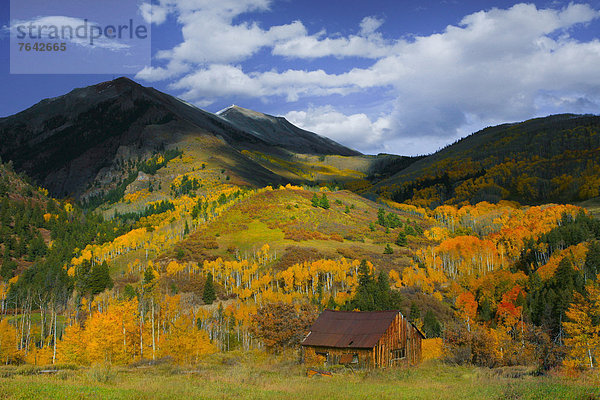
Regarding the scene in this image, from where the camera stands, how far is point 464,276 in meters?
137

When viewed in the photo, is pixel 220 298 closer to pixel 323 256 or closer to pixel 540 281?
pixel 323 256

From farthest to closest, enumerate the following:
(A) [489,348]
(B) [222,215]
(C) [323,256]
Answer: (B) [222,215] → (C) [323,256] → (A) [489,348]

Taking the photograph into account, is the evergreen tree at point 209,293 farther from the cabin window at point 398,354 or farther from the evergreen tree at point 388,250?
the cabin window at point 398,354

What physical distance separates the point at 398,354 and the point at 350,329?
5973 mm

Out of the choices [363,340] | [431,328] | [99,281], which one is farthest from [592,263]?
[99,281]

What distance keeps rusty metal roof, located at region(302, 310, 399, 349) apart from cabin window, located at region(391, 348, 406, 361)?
134 inches

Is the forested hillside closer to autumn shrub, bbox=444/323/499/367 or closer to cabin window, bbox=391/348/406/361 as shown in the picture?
autumn shrub, bbox=444/323/499/367

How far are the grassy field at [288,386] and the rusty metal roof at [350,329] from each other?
8.82 m

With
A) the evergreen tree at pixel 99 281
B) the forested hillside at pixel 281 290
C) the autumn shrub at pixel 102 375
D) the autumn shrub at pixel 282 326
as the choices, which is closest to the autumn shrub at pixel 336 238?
the forested hillside at pixel 281 290

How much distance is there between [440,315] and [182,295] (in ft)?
214

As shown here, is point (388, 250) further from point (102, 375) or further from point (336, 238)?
point (102, 375)

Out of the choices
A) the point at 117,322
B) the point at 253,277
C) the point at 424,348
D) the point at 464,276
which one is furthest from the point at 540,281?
the point at 117,322

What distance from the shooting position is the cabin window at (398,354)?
169ft

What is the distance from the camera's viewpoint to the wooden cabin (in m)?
49.3
